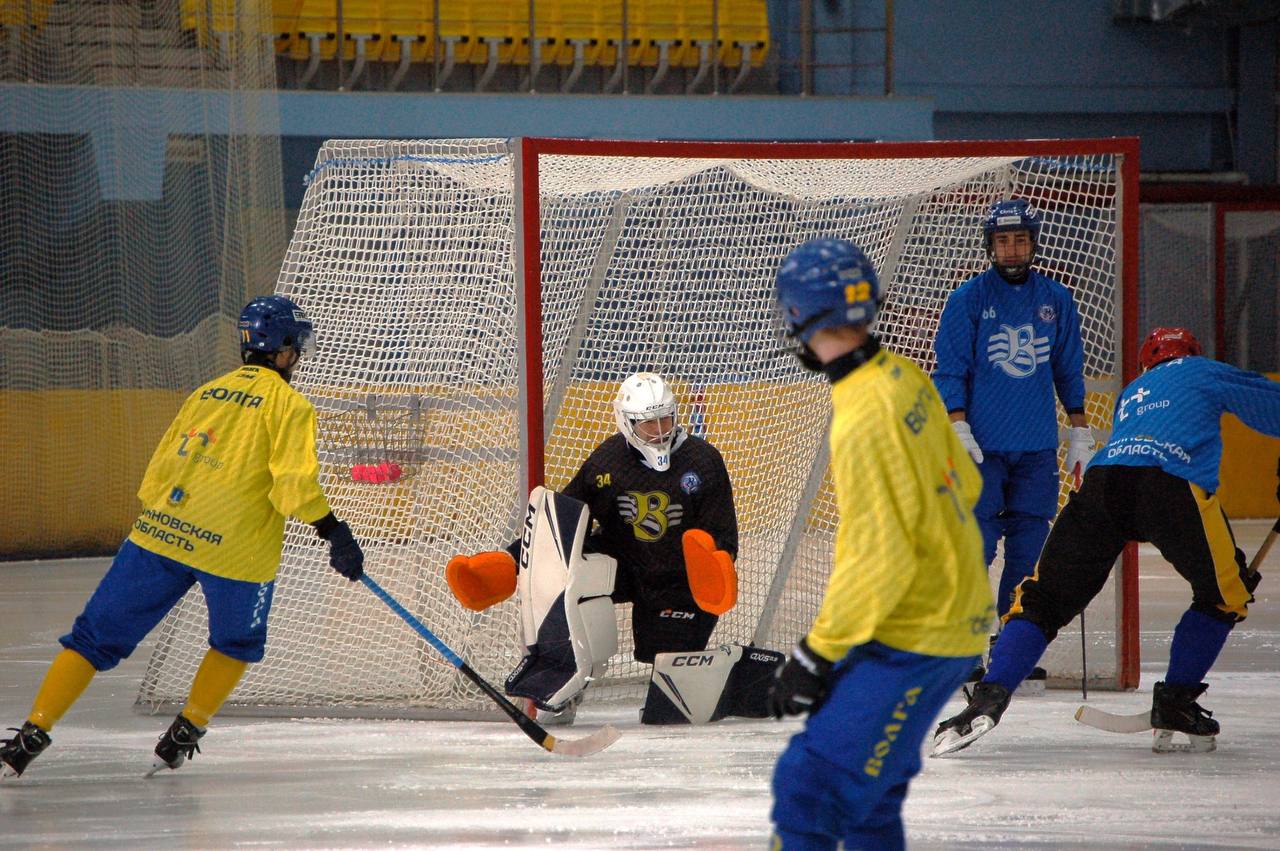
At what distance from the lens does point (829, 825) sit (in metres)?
2.32

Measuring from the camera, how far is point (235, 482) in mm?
3902

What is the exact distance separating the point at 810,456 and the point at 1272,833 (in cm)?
262

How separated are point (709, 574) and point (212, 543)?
52.4 inches

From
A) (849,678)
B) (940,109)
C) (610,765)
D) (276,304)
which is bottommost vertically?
(610,765)

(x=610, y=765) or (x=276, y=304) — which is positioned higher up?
(x=276, y=304)

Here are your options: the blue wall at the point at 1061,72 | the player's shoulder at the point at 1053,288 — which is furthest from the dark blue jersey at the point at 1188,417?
the blue wall at the point at 1061,72

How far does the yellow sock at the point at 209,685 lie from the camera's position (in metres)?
3.99

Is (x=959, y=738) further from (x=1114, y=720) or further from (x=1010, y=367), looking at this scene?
(x=1010, y=367)

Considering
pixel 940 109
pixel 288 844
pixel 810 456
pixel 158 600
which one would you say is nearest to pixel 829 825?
pixel 288 844

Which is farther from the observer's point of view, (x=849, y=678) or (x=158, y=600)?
(x=158, y=600)

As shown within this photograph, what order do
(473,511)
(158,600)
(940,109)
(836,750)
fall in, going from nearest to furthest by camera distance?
(836,750) < (158,600) < (473,511) < (940,109)

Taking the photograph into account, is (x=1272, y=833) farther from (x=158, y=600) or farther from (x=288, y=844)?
(x=158, y=600)

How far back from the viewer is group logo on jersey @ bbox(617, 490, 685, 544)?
4.71 m

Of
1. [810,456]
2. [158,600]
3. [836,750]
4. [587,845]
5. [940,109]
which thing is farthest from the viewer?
[940,109]
